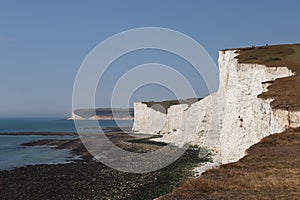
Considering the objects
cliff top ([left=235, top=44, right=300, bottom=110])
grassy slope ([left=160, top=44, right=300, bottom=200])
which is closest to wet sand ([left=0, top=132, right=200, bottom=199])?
cliff top ([left=235, top=44, right=300, bottom=110])

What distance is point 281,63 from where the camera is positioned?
1141 inches

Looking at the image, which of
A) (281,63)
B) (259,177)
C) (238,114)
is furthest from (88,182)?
(259,177)

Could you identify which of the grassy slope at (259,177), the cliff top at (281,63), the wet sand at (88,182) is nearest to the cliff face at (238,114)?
the cliff top at (281,63)

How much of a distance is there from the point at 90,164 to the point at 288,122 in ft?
84.7

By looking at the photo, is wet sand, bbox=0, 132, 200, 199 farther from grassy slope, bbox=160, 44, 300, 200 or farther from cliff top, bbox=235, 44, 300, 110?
grassy slope, bbox=160, 44, 300, 200

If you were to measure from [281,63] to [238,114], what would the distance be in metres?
5.91

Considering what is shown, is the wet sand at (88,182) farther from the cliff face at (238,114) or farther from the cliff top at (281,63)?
the cliff top at (281,63)

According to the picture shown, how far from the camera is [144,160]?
38.0m

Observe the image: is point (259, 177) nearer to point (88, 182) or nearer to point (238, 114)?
point (238, 114)

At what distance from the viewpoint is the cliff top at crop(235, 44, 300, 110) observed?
58.0ft

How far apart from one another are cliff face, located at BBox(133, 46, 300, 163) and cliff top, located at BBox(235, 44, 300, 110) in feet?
1.76

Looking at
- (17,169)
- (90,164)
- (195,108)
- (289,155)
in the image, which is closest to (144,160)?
(90,164)

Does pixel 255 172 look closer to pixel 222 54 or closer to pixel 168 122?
pixel 222 54

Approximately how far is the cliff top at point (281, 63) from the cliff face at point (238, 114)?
0.54 m
